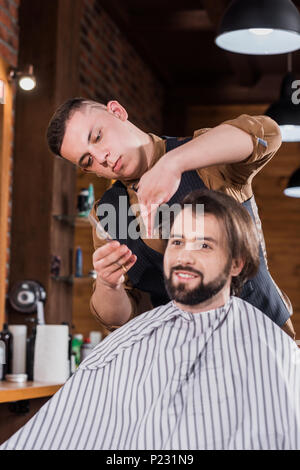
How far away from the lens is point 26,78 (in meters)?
3.95

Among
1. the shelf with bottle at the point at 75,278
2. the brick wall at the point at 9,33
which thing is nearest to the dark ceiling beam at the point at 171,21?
the brick wall at the point at 9,33

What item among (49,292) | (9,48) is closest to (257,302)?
(49,292)

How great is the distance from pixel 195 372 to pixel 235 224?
322 millimetres

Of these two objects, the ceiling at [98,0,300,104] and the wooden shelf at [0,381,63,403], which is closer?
the wooden shelf at [0,381,63,403]

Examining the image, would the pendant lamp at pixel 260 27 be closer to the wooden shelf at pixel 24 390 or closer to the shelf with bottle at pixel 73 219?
the shelf with bottle at pixel 73 219

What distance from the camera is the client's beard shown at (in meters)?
1.51

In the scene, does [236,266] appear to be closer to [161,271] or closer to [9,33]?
[161,271]

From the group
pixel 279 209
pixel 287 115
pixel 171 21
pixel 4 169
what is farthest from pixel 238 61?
pixel 4 169

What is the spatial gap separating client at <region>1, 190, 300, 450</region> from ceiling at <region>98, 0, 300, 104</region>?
3844 mm

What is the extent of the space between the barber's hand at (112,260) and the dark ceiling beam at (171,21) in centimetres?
441

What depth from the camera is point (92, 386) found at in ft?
5.11

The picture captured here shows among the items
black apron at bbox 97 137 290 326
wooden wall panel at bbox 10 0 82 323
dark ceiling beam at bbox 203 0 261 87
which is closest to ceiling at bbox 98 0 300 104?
dark ceiling beam at bbox 203 0 261 87

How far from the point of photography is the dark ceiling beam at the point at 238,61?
5078mm

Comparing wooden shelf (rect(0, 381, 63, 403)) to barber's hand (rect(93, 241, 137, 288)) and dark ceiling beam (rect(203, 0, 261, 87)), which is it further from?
dark ceiling beam (rect(203, 0, 261, 87))
